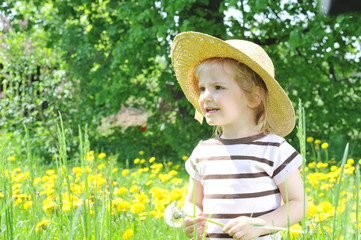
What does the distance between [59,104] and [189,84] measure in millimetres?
5001

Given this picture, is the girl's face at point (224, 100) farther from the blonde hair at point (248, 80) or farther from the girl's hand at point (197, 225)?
the girl's hand at point (197, 225)

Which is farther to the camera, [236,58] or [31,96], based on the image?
[31,96]

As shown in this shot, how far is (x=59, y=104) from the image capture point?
6352 millimetres

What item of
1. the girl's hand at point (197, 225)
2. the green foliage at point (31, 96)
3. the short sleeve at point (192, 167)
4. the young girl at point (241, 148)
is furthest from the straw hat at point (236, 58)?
the green foliage at point (31, 96)

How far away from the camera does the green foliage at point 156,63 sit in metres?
5.25

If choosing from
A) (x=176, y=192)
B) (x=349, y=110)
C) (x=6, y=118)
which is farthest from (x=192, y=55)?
(x=6, y=118)

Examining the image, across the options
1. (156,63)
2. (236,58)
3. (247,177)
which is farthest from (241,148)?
(156,63)

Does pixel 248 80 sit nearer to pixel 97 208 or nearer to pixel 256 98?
pixel 256 98

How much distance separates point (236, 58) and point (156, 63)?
4773 mm

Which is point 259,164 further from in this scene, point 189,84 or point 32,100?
point 32,100

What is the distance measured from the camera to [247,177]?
1.37m

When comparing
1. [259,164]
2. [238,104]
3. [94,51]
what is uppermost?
[94,51]

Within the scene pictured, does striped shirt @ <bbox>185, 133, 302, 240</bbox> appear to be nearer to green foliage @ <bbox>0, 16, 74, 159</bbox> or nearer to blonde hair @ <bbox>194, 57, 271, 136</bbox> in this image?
blonde hair @ <bbox>194, 57, 271, 136</bbox>

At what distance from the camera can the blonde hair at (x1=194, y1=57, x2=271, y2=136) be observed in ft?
4.83
